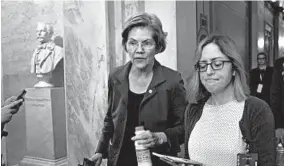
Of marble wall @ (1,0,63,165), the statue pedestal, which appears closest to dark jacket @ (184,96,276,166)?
the statue pedestal

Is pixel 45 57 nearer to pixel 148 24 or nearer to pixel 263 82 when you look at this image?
pixel 148 24

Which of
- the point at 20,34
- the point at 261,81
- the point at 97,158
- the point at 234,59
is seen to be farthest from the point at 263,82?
the point at 20,34

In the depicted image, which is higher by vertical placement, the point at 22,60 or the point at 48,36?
the point at 48,36

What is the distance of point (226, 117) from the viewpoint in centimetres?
120

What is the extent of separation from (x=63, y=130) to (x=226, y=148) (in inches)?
101

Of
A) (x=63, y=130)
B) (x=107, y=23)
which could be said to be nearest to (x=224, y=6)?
(x=107, y=23)

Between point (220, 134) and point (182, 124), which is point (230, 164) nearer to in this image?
point (220, 134)

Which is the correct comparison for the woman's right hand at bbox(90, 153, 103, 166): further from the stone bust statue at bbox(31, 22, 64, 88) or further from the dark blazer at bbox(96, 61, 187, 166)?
the stone bust statue at bbox(31, 22, 64, 88)

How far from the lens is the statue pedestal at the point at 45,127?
126 inches

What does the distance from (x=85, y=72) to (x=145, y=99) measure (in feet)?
5.07

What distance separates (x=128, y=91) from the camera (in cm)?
148

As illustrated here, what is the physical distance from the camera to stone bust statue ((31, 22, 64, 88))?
10.7 ft

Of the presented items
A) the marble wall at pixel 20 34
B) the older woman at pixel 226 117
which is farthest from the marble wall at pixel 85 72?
the older woman at pixel 226 117

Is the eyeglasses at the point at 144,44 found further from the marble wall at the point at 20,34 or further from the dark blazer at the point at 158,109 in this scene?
the marble wall at the point at 20,34
